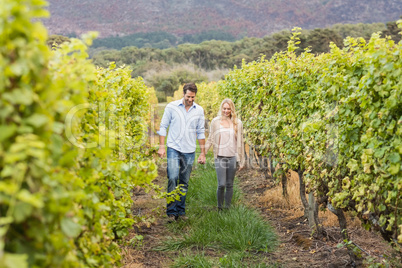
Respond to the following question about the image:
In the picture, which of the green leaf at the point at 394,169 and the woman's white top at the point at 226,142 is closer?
the green leaf at the point at 394,169

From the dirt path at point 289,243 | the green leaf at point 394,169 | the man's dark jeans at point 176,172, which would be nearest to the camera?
the green leaf at point 394,169

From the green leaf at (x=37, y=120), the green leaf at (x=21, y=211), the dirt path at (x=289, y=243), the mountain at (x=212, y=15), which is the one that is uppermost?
the mountain at (x=212, y=15)

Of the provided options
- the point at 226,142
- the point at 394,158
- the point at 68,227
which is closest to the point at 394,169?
the point at 394,158

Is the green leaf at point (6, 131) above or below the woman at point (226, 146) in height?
above

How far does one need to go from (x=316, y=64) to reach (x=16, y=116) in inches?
154

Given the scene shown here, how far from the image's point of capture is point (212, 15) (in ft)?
311

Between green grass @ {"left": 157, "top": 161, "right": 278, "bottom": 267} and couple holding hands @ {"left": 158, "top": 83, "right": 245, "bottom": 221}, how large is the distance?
0.37 m

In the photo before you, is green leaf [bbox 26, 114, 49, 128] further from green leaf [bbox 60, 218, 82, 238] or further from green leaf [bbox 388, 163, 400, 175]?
green leaf [bbox 388, 163, 400, 175]

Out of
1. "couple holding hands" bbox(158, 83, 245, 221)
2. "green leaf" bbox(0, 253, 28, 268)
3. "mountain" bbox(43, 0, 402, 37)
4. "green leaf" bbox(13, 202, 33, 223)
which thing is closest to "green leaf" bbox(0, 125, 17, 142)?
"green leaf" bbox(13, 202, 33, 223)

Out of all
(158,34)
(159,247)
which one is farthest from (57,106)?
(158,34)

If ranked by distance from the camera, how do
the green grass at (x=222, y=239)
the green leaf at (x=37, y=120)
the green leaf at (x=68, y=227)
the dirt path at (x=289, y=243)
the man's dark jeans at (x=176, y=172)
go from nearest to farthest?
the green leaf at (x=37, y=120)
the green leaf at (x=68, y=227)
the green grass at (x=222, y=239)
the dirt path at (x=289, y=243)
the man's dark jeans at (x=176, y=172)

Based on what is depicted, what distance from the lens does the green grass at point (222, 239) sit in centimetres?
401

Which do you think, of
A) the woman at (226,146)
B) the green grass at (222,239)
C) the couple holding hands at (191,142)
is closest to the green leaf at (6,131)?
the green grass at (222,239)

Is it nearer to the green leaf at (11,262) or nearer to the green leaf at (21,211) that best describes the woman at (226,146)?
the green leaf at (21,211)
